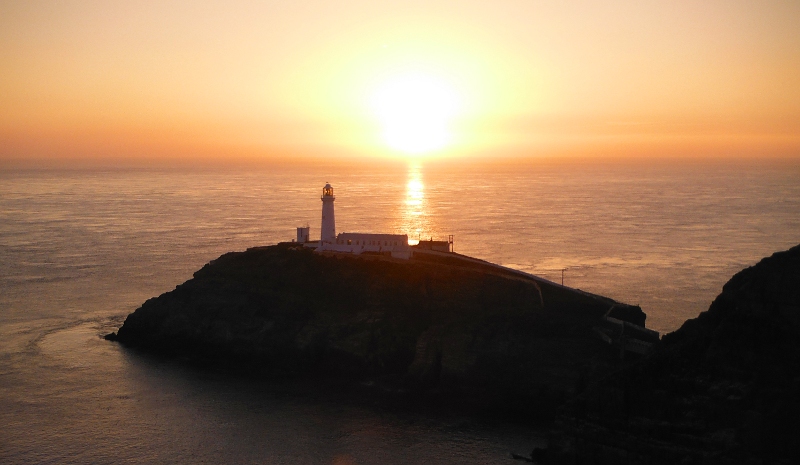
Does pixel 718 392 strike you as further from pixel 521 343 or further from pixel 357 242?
pixel 357 242

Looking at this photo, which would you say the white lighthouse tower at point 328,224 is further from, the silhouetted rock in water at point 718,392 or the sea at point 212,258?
the silhouetted rock in water at point 718,392

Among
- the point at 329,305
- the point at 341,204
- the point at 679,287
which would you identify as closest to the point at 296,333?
the point at 329,305

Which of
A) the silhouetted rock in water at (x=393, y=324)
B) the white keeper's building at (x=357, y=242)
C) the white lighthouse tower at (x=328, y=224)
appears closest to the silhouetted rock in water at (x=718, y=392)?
the silhouetted rock in water at (x=393, y=324)

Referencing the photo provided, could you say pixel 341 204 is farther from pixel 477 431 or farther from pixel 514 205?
pixel 477 431

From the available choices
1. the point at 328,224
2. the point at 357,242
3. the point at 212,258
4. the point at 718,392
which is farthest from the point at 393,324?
the point at 212,258

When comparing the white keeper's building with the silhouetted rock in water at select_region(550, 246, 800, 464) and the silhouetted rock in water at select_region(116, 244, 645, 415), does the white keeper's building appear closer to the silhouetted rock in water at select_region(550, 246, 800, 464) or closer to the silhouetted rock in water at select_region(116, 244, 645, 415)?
the silhouetted rock in water at select_region(116, 244, 645, 415)

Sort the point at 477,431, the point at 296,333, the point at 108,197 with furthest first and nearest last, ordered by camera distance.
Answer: the point at 108,197, the point at 296,333, the point at 477,431
